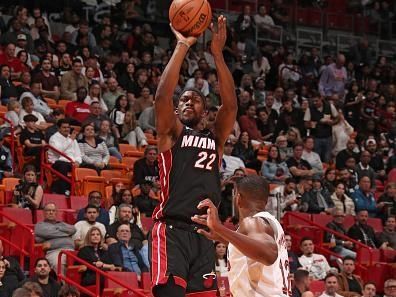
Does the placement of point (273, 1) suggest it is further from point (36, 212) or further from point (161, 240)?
point (161, 240)

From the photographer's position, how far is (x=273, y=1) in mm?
24688

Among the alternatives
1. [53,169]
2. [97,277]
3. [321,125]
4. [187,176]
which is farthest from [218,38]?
[321,125]

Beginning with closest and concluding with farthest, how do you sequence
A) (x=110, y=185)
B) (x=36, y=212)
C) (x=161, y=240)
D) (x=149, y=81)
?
(x=161, y=240) < (x=36, y=212) < (x=110, y=185) < (x=149, y=81)

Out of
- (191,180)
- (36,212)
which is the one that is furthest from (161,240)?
(36,212)

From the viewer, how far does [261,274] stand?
6098mm

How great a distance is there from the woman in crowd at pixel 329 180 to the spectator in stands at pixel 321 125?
1393mm

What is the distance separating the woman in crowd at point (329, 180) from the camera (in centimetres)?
1689

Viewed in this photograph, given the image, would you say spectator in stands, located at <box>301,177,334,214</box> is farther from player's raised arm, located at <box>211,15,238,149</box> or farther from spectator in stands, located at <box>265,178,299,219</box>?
player's raised arm, located at <box>211,15,238,149</box>

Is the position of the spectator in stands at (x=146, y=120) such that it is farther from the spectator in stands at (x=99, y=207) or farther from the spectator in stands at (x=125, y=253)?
the spectator in stands at (x=125, y=253)

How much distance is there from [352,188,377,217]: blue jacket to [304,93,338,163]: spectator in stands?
5.03ft

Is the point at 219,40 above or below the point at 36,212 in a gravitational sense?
above

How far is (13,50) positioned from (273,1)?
9565mm

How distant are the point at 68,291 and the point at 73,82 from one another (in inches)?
248

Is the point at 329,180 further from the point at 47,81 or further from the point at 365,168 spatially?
the point at 47,81
